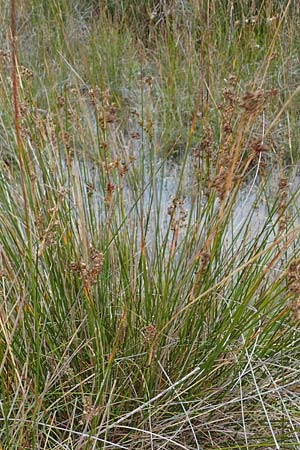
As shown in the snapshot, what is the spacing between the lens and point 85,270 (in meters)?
0.89

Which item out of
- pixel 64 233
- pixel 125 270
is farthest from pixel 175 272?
pixel 64 233

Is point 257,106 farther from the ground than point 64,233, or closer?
farther from the ground

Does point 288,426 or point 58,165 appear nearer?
point 288,426

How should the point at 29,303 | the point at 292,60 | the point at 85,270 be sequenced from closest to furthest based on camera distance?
the point at 85,270
the point at 29,303
the point at 292,60

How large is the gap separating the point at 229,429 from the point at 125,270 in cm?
36

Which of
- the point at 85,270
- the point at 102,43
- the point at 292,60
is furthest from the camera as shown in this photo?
the point at 102,43

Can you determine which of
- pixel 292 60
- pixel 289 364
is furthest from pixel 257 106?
pixel 292 60

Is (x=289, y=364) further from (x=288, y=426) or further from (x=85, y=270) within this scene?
(x=85, y=270)

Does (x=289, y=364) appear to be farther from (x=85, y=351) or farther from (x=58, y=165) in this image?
(x=58, y=165)

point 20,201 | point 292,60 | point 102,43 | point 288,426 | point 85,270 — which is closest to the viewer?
point 85,270

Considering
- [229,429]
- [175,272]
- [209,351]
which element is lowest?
[229,429]

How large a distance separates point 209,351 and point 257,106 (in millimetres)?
589

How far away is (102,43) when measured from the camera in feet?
10.4

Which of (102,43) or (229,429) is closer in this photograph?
(229,429)
